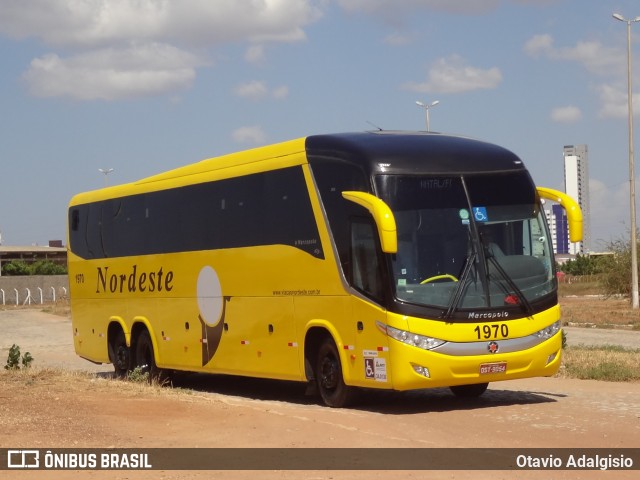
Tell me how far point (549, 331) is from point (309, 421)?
12.9 feet

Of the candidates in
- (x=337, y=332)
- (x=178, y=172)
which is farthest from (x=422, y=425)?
(x=178, y=172)

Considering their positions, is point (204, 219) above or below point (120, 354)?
above

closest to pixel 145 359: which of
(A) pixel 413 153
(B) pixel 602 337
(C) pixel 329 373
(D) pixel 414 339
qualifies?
(C) pixel 329 373

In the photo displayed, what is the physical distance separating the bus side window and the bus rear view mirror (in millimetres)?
411

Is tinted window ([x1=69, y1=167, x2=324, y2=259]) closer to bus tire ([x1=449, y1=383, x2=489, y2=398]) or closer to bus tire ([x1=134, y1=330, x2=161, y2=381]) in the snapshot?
bus tire ([x1=134, y1=330, x2=161, y2=381])

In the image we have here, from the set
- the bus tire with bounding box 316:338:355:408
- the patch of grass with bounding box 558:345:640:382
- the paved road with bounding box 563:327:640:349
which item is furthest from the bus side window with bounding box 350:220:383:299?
the paved road with bounding box 563:327:640:349

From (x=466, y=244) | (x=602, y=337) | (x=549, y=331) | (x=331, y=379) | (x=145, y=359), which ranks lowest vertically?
(x=602, y=337)

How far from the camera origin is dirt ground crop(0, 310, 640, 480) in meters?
10.9

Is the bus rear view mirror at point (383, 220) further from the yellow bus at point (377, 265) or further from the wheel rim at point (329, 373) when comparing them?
the wheel rim at point (329, 373)

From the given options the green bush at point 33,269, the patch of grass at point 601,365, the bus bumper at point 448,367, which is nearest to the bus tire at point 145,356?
the patch of grass at point 601,365

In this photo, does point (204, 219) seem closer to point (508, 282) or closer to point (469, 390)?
point (469, 390)

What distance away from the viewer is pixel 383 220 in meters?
14.0

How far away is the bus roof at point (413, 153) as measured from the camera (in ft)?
49.5

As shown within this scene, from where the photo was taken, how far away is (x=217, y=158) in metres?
19.5
